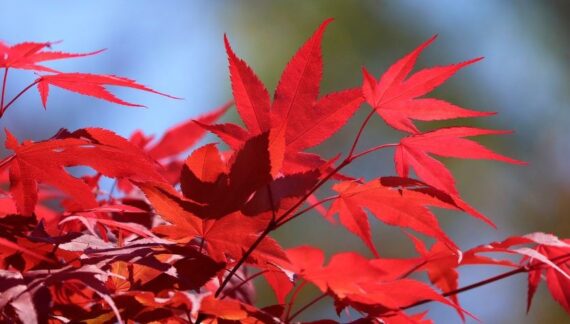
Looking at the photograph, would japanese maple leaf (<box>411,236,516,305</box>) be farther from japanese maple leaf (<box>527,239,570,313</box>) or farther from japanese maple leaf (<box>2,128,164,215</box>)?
japanese maple leaf (<box>2,128,164,215</box>)

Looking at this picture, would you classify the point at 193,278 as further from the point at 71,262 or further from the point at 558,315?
the point at 558,315

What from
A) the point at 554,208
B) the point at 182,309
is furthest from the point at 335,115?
the point at 554,208

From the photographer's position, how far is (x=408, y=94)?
0.44 m

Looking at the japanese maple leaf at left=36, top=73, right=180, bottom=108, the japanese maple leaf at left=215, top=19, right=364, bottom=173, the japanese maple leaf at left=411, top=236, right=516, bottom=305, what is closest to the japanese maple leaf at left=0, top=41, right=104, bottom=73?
the japanese maple leaf at left=36, top=73, right=180, bottom=108

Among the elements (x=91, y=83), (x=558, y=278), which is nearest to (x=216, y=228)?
(x=91, y=83)

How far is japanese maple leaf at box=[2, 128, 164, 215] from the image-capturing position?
39 cm

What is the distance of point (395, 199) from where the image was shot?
15.7 inches

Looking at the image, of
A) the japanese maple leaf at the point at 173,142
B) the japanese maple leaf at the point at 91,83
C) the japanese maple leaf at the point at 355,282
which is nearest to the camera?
the japanese maple leaf at the point at 355,282

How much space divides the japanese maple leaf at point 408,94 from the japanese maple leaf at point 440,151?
0.01 meters

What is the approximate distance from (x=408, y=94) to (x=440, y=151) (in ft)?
0.13

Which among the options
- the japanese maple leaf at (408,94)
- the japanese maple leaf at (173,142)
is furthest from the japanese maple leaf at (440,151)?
the japanese maple leaf at (173,142)

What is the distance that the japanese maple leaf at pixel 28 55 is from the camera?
451 mm

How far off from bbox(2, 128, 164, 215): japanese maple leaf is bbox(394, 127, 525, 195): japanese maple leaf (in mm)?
164

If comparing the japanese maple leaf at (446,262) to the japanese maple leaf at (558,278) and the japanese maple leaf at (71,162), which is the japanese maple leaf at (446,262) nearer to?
the japanese maple leaf at (558,278)
